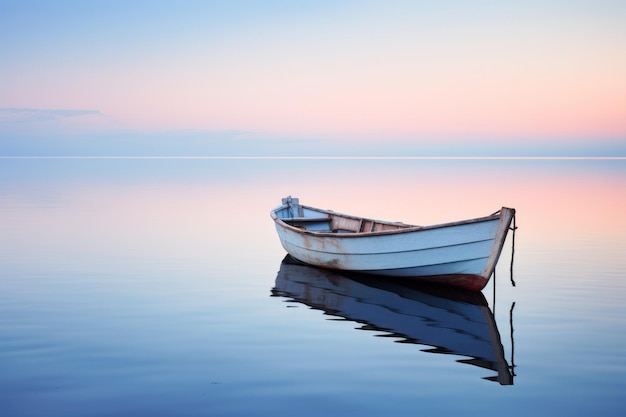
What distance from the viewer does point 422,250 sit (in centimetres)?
1416

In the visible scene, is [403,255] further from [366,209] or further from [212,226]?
[366,209]

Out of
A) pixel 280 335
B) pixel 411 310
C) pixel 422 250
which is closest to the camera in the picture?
pixel 280 335

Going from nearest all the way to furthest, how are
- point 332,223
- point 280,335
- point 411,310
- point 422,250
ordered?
point 280,335
point 411,310
point 422,250
point 332,223

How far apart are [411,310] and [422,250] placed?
1848mm

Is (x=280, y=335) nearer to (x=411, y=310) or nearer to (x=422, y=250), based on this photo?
(x=411, y=310)

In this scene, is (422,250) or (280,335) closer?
(280,335)

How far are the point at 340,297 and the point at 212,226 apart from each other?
1399 centimetres

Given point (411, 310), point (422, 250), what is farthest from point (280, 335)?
point (422, 250)

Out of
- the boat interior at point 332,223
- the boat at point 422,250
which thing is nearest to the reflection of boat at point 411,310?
the boat at point 422,250

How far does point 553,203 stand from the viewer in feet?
123

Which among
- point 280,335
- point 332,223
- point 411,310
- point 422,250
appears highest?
point 332,223

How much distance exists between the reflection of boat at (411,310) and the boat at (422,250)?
358mm

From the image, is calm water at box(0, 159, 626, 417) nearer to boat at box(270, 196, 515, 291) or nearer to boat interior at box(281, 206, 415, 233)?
boat at box(270, 196, 515, 291)

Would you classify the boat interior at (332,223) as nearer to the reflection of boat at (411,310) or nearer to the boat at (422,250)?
the boat at (422,250)
